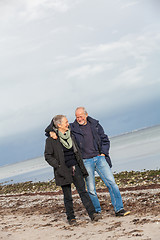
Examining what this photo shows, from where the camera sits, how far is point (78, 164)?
27.3 ft

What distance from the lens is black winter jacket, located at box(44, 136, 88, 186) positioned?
321 inches

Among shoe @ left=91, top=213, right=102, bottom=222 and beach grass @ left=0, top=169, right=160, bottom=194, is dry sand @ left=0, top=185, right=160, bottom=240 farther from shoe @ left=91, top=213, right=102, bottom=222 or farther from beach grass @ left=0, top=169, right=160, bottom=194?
beach grass @ left=0, top=169, right=160, bottom=194

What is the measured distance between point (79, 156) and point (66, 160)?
0.34m

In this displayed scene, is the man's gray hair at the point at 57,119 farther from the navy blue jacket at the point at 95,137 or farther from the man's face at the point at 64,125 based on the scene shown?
the navy blue jacket at the point at 95,137

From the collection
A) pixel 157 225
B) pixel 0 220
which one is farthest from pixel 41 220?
pixel 157 225

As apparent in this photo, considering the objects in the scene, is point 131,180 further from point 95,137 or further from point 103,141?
point 95,137

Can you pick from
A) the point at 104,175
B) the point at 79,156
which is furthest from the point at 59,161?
the point at 104,175

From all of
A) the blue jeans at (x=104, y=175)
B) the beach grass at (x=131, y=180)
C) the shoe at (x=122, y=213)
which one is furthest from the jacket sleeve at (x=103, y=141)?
the beach grass at (x=131, y=180)

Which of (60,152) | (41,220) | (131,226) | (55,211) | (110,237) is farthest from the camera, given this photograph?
(55,211)

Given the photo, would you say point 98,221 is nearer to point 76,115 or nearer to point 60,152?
point 60,152

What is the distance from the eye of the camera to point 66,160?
27.2 ft

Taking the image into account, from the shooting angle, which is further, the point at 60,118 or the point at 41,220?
the point at 41,220

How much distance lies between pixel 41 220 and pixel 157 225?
14.7 feet

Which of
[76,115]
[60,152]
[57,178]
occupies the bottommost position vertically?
[57,178]
